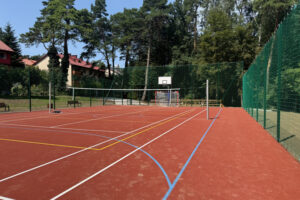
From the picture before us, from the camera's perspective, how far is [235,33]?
104 ft

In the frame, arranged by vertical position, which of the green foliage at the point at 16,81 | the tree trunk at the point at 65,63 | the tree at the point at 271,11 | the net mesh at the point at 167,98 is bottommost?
the net mesh at the point at 167,98

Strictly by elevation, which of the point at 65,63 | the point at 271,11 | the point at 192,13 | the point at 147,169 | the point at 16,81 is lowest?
the point at 147,169

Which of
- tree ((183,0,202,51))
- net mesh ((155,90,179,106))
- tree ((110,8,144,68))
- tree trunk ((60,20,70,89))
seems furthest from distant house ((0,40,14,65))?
tree ((183,0,202,51))

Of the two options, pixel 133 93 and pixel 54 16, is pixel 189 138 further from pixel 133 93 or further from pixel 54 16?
pixel 54 16

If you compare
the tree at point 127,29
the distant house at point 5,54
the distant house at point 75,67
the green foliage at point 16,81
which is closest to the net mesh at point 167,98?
the green foliage at point 16,81

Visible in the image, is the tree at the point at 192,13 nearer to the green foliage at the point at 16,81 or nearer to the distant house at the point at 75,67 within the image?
the distant house at the point at 75,67

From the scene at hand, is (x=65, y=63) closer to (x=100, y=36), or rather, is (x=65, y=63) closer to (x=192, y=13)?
(x=100, y=36)

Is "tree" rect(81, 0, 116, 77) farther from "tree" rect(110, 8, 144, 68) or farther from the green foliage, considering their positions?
the green foliage

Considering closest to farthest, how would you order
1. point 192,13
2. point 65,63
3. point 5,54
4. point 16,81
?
point 16,81, point 5,54, point 65,63, point 192,13

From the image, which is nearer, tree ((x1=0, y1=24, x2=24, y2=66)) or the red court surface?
the red court surface

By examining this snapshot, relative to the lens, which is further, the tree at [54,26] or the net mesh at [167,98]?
the tree at [54,26]

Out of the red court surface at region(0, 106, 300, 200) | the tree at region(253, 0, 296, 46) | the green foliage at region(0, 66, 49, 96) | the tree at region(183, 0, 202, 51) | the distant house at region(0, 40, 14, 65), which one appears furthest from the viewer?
the tree at region(183, 0, 202, 51)

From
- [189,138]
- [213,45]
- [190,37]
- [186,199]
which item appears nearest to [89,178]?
[186,199]

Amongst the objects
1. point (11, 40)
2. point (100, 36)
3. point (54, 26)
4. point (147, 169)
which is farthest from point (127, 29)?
point (147, 169)
